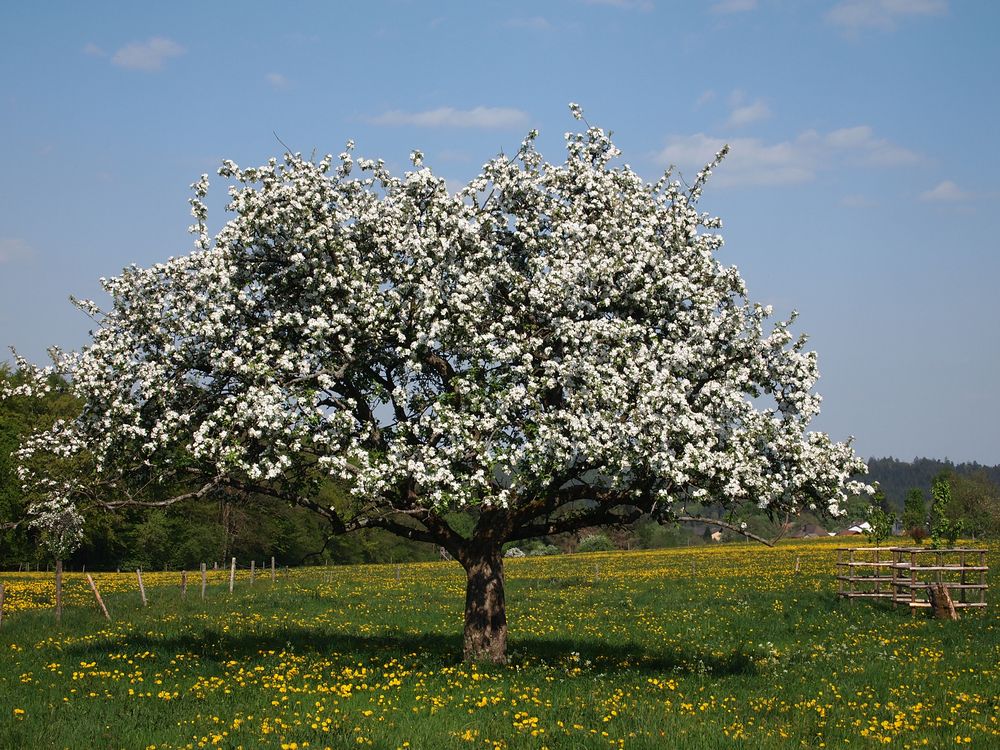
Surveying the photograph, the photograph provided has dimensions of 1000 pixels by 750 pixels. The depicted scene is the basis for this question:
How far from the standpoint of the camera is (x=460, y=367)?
2202 centimetres

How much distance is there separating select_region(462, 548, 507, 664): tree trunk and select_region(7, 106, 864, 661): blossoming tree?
0.18 ft

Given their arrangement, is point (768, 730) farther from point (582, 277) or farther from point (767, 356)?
A: point (582, 277)

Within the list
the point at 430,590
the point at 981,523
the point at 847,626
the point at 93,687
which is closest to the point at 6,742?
the point at 93,687

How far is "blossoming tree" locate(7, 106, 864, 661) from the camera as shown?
20.0 meters

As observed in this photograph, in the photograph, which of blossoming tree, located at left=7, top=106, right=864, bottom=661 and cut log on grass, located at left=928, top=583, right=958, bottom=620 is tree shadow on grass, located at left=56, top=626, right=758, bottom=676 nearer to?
blossoming tree, located at left=7, top=106, right=864, bottom=661

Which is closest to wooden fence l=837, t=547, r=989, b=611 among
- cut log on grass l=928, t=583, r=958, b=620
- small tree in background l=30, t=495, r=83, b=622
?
cut log on grass l=928, t=583, r=958, b=620

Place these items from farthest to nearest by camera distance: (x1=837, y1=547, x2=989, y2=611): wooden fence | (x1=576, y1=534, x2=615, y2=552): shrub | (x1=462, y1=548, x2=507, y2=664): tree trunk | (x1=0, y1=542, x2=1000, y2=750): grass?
(x1=576, y1=534, x2=615, y2=552): shrub < (x1=837, y1=547, x2=989, y2=611): wooden fence < (x1=462, y1=548, x2=507, y2=664): tree trunk < (x1=0, y1=542, x2=1000, y2=750): grass

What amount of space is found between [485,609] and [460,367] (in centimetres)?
598

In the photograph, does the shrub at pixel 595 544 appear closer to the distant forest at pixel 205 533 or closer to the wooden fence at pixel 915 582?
the distant forest at pixel 205 533

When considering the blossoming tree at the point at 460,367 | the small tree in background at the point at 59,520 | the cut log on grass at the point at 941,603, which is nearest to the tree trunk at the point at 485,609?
the blossoming tree at the point at 460,367

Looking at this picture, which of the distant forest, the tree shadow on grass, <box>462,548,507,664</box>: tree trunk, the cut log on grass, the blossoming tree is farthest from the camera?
the distant forest

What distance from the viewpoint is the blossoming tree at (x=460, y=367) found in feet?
65.7

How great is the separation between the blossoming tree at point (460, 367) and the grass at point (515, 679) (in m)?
3.65

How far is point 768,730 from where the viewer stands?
17.1 metres
